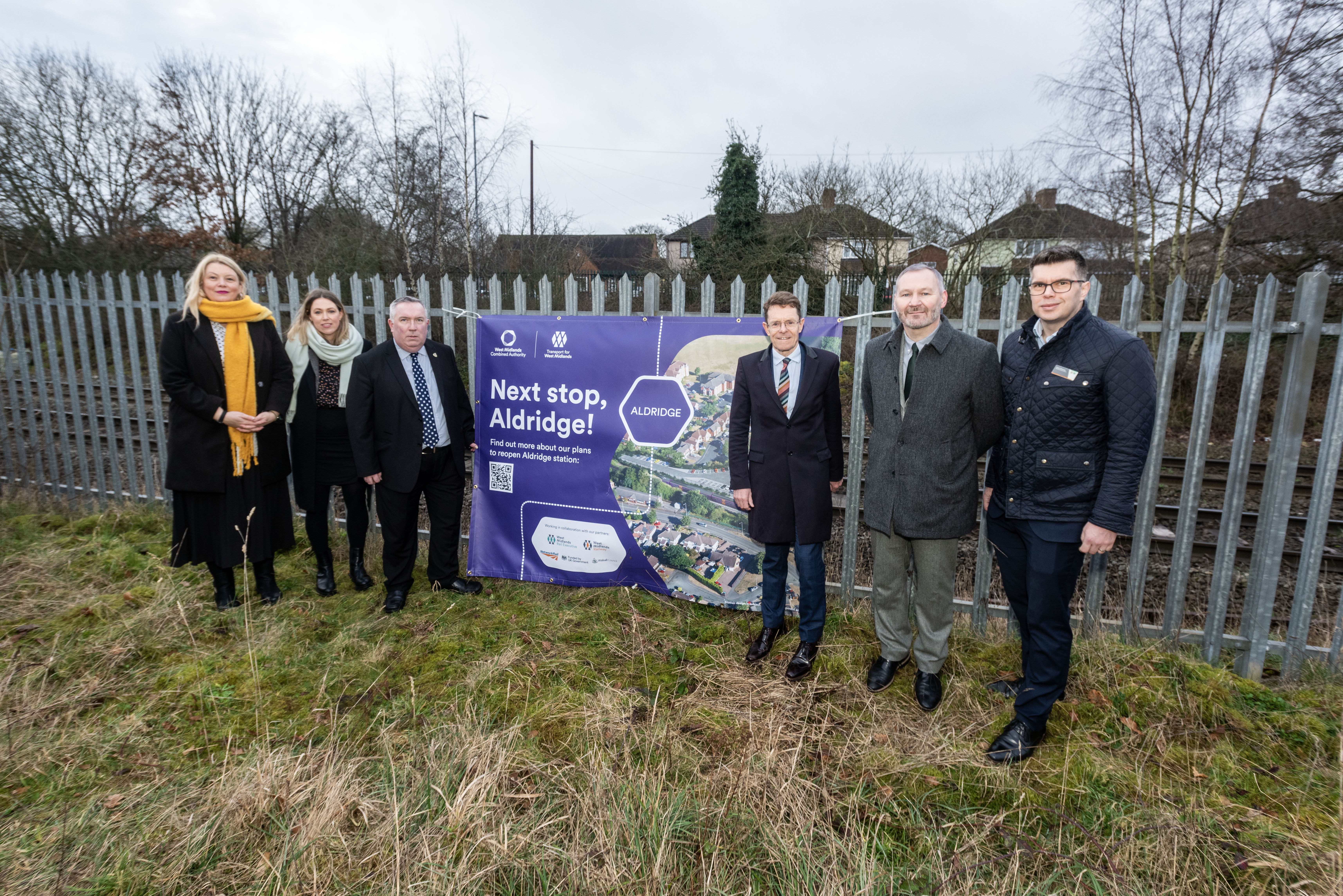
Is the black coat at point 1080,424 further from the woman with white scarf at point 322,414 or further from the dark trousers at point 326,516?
the dark trousers at point 326,516

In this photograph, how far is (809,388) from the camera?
3.20m

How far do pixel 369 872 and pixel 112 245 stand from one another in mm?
20175

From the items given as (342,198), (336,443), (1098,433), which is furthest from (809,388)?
(342,198)

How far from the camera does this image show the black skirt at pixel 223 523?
4027 mm

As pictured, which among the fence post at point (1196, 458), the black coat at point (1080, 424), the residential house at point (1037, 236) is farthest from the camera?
the residential house at point (1037, 236)

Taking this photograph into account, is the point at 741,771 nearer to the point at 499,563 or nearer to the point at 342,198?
the point at 499,563

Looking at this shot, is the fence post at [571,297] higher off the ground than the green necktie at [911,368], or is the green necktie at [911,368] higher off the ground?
the fence post at [571,297]

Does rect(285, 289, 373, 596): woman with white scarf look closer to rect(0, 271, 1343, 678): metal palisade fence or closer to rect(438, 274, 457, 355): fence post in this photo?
rect(0, 271, 1343, 678): metal palisade fence

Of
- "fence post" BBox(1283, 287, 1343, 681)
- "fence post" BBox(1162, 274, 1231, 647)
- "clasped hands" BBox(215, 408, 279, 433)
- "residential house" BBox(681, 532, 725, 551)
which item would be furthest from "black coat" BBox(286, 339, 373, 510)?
"fence post" BBox(1283, 287, 1343, 681)

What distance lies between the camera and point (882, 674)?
3.28 meters

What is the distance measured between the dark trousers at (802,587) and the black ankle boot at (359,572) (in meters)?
2.79

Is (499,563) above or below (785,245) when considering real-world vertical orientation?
below

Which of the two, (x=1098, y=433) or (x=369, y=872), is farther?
(x=1098, y=433)

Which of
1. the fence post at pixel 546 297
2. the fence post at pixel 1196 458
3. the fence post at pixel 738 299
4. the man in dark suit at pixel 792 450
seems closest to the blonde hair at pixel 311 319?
the fence post at pixel 546 297
